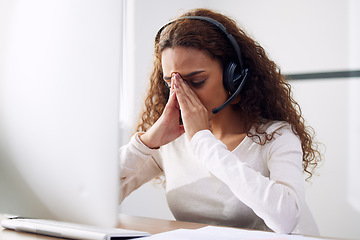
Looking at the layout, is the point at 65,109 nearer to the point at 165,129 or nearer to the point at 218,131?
the point at 165,129

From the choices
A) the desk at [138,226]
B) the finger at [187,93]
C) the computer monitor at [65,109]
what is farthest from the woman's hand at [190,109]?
the computer monitor at [65,109]

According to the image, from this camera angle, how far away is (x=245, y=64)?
4.07 feet

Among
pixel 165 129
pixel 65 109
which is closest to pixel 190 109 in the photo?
pixel 165 129

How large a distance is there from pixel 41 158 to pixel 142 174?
799 mm

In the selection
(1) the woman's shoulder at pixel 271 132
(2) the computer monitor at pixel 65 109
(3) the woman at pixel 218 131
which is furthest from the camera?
(1) the woman's shoulder at pixel 271 132

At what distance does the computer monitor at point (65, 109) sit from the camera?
486 mm

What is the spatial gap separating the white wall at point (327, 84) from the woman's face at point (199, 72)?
0.81 metres

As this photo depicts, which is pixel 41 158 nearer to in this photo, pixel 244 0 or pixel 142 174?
pixel 142 174

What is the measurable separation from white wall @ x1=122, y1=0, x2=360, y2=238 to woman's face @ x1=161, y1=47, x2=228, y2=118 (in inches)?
31.8

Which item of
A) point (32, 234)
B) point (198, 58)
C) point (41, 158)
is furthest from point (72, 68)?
point (198, 58)

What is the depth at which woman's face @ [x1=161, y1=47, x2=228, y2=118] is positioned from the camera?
43.1 inches

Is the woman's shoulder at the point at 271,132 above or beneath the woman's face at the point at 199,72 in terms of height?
beneath

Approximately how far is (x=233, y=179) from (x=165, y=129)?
351 mm

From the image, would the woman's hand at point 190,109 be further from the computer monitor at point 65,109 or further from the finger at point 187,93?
the computer monitor at point 65,109
